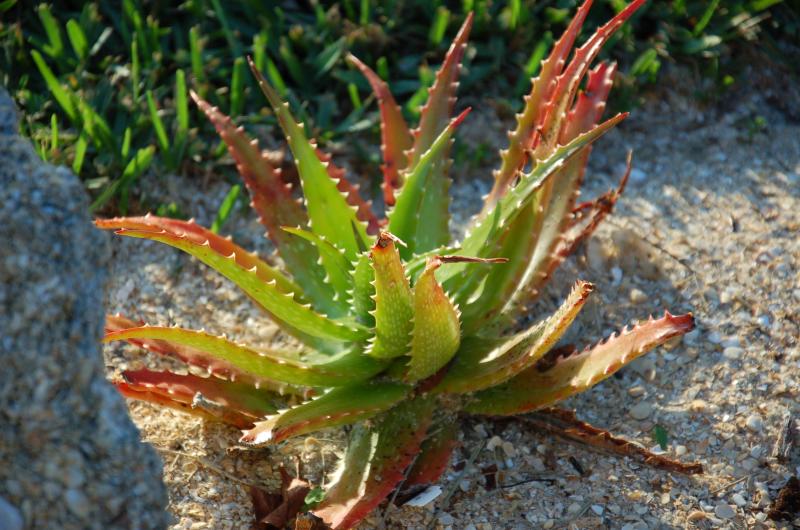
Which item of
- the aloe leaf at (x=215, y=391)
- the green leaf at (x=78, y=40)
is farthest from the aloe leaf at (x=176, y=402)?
the green leaf at (x=78, y=40)

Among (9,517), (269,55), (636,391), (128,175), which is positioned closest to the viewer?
(9,517)

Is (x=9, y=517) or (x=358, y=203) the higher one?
(x=358, y=203)

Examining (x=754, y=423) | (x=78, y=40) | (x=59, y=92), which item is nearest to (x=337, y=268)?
(x=754, y=423)

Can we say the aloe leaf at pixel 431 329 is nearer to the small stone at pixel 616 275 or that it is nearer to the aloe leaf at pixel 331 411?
the aloe leaf at pixel 331 411

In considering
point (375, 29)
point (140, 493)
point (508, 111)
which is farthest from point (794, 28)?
point (140, 493)

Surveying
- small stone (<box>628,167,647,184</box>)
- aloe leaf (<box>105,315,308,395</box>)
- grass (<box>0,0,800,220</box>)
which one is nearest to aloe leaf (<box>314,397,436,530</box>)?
aloe leaf (<box>105,315,308,395</box>)

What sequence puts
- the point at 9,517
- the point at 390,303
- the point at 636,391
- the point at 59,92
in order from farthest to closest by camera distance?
the point at 59,92 → the point at 636,391 → the point at 390,303 → the point at 9,517

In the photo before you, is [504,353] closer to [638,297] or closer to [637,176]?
[638,297]

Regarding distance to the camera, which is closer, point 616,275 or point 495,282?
point 495,282
